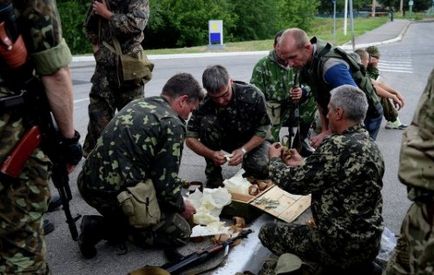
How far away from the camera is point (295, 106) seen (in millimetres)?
5926

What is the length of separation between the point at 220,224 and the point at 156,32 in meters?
30.6

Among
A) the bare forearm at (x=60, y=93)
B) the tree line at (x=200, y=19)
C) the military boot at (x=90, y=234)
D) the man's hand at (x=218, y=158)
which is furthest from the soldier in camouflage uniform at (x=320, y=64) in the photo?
the tree line at (x=200, y=19)

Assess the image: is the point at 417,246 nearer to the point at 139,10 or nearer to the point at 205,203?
the point at 205,203

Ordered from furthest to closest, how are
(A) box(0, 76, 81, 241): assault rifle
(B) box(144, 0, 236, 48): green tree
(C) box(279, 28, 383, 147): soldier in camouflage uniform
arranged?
1. (B) box(144, 0, 236, 48): green tree
2. (C) box(279, 28, 383, 147): soldier in camouflage uniform
3. (A) box(0, 76, 81, 241): assault rifle

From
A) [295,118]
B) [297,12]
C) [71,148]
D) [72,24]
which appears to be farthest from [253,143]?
[297,12]

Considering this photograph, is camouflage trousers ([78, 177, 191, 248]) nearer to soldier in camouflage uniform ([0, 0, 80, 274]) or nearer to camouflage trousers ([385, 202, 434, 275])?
soldier in camouflage uniform ([0, 0, 80, 274])

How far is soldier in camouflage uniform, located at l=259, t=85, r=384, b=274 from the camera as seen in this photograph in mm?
2965

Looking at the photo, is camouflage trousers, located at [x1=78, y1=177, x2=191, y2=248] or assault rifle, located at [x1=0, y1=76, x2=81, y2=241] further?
camouflage trousers, located at [x1=78, y1=177, x2=191, y2=248]

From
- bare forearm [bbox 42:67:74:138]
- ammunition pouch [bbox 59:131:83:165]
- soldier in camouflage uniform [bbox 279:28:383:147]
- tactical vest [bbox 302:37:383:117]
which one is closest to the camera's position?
bare forearm [bbox 42:67:74:138]

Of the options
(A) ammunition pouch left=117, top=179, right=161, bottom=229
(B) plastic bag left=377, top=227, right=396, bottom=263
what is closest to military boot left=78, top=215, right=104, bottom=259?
(A) ammunition pouch left=117, top=179, right=161, bottom=229

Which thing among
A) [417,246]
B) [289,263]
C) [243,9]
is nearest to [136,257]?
[289,263]

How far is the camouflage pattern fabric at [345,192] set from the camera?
9.71 feet

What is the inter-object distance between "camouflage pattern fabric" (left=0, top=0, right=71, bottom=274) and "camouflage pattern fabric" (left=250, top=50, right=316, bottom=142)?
13.0ft

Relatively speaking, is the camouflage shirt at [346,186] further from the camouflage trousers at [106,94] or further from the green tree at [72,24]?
the green tree at [72,24]
